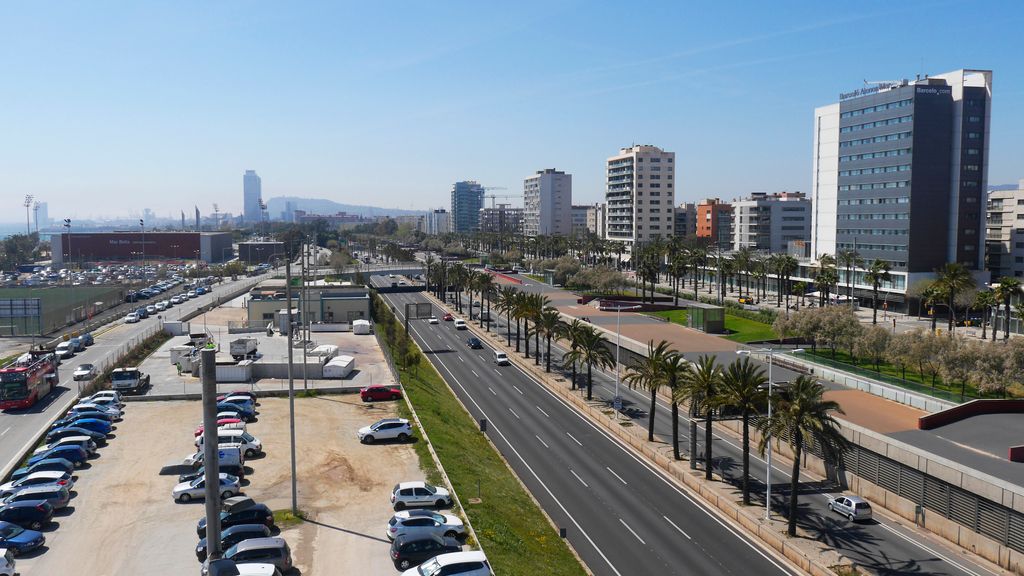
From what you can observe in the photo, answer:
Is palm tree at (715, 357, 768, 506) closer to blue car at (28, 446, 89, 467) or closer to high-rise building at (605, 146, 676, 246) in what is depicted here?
blue car at (28, 446, 89, 467)

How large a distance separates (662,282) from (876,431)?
103 m

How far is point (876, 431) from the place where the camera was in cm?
4122

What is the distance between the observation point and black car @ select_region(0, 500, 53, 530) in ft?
91.9

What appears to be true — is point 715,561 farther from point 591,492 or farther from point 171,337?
point 171,337

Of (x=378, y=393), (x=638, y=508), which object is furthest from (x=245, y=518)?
(x=378, y=393)

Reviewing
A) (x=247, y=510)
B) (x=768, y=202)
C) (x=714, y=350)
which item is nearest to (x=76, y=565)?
(x=247, y=510)

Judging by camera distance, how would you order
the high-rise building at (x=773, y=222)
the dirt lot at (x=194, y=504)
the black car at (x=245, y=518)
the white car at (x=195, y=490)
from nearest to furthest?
the dirt lot at (x=194, y=504)
the black car at (x=245, y=518)
the white car at (x=195, y=490)
the high-rise building at (x=773, y=222)

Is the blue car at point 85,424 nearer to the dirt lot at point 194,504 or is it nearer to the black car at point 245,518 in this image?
the dirt lot at point 194,504

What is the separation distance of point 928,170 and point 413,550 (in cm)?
9725

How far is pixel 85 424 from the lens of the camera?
4047 centimetres

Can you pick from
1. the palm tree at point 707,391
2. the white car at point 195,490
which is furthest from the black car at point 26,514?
the palm tree at point 707,391

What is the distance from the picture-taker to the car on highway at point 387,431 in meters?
40.1

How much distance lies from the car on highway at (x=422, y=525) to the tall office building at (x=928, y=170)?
294 feet

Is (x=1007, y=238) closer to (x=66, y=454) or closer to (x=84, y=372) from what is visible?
(x=84, y=372)
